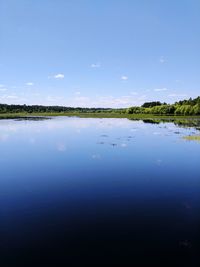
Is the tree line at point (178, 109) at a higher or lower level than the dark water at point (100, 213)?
higher

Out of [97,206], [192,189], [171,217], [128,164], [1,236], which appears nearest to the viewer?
[1,236]

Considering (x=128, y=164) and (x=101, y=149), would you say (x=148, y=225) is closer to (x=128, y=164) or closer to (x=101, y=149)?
(x=128, y=164)

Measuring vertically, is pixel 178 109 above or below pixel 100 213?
above

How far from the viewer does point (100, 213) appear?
40.0 feet

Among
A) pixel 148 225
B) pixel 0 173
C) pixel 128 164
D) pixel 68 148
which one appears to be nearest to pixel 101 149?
pixel 68 148

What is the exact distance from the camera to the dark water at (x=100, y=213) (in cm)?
886

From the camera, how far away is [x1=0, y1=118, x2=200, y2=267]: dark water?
8.86m

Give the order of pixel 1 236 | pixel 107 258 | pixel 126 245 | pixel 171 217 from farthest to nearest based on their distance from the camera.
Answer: pixel 171 217
pixel 1 236
pixel 126 245
pixel 107 258

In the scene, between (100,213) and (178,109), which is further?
(178,109)

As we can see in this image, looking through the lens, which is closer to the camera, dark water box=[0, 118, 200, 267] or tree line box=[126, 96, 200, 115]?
dark water box=[0, 118, 200, 267]

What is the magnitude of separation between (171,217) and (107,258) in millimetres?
4061

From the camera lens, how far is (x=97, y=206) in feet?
42.9

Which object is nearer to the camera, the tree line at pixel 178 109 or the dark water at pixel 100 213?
the dark water at pixel 100 213

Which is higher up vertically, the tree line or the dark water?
the tree line
